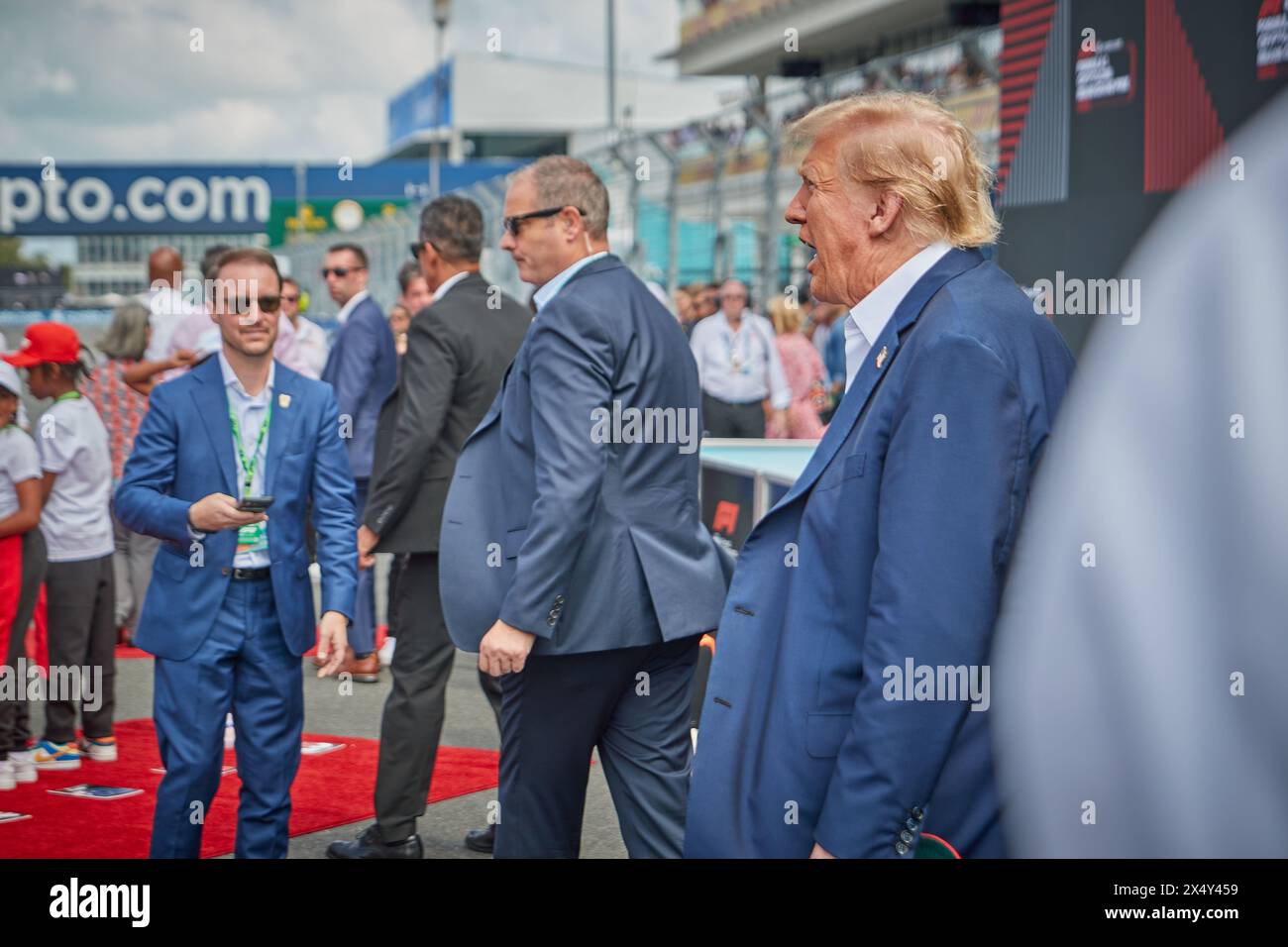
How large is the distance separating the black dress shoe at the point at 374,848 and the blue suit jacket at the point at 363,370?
285cm

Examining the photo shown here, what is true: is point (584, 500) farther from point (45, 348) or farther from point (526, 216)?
point (45, 348)

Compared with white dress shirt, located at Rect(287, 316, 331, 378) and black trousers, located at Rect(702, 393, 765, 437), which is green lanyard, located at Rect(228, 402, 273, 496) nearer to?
white dress shirt, located at Rect(287, 316, 331, 378)

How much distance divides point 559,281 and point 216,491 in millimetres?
1150

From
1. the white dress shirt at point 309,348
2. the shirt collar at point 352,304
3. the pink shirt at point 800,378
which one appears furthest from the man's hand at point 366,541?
the pink shirt at point 800,378

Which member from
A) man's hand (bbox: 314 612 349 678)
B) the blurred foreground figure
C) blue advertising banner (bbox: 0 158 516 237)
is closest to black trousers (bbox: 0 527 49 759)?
man's hand (bbox: 314 612 349 678)

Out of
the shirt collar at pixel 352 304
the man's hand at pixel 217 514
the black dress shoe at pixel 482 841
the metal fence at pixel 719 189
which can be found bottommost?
the black dress shoe at pixel 482 841

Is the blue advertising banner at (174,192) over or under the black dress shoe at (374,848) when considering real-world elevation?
over

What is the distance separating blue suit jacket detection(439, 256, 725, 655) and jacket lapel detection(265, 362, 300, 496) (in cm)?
66

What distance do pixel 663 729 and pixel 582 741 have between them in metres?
0.24

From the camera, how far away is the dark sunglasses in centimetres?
426

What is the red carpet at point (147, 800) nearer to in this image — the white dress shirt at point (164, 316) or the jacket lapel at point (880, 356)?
the white dress shirt at point (164, 316)

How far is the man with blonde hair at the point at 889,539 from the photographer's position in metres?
2.18

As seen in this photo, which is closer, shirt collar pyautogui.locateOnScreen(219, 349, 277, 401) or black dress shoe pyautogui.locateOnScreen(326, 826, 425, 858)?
shirt collar pyautogui.locateOnScreen(219, 349, 277, 401)

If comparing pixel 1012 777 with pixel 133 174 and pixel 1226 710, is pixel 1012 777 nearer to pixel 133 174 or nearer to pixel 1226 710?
pixel 1226 710
